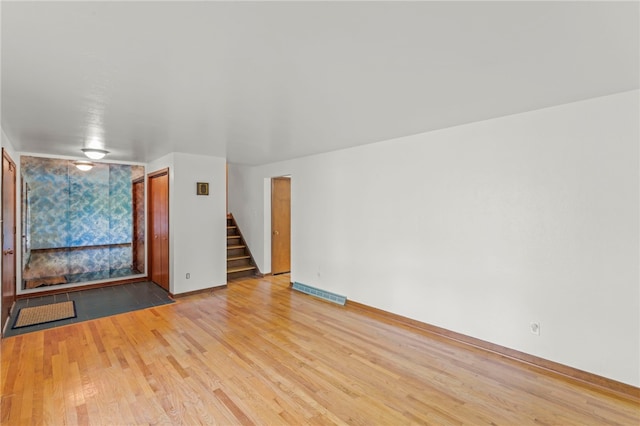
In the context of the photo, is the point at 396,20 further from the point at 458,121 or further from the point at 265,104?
the point at 458,121

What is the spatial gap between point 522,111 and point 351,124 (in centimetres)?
161

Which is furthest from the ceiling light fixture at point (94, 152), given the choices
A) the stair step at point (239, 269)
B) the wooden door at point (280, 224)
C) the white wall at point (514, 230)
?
the white wall at point (514, 230)

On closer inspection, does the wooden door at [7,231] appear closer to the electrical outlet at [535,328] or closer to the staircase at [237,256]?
the staircase at [237,256]

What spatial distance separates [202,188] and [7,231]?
243 cm

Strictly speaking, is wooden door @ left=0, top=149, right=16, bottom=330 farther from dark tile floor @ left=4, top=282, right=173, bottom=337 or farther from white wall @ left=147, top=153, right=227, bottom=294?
white wall @ left=147, top=153, right=227, bottom=294

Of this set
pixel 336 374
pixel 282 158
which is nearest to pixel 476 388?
pixel 336 374

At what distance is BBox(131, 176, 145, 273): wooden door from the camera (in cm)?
639

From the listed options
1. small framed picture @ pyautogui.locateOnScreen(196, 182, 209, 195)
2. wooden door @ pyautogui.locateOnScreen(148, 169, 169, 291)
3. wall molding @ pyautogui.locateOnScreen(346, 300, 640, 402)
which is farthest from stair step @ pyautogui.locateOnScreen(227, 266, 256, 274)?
wall molding @ pyautogui.locateOnScreen(346, 300, 640, 402)

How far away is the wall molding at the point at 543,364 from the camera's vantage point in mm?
2352

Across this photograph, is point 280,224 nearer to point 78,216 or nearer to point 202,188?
point 202,188

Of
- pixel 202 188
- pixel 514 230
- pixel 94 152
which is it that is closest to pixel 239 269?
pixel 202 188

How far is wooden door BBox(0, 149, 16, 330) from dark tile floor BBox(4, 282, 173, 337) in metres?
0.29

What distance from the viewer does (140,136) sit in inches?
147

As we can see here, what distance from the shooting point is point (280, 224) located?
6.41 m
